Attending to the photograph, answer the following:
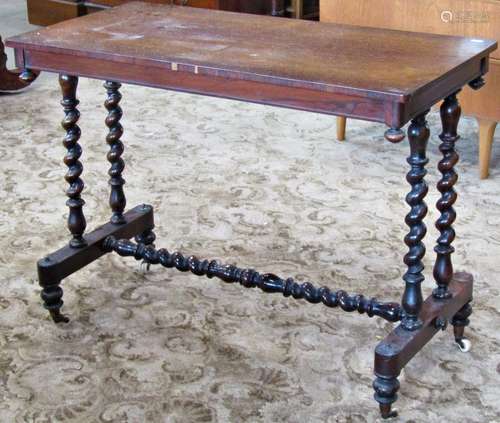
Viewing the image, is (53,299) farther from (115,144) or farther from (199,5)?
(199,5)

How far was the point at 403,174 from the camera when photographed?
4344mm

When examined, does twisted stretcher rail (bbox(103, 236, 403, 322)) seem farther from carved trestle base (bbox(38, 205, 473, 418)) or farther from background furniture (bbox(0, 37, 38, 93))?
background furniture (bbox(0, 37, 38, 93))

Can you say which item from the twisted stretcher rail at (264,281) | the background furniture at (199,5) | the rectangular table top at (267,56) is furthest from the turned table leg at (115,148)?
the background furniture at (199,5)

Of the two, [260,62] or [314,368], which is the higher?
[260,62]

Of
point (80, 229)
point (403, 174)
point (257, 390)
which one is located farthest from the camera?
point (403, 174)

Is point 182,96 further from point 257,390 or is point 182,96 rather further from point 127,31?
point 257,390

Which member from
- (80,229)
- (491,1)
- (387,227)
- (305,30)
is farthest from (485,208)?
(80,229)

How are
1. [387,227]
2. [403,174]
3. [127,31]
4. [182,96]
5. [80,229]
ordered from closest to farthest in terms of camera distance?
1. [127,31]
2. [80,229]
3. [387,227]
4. [403,174]
5. [182,96]

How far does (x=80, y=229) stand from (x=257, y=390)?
2.82 feet

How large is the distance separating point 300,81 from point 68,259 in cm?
114

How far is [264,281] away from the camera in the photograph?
3.03m

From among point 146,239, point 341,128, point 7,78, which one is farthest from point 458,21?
point 7,78

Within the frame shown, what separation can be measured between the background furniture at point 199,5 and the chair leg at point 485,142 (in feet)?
6.88

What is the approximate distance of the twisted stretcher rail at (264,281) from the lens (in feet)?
9.45
